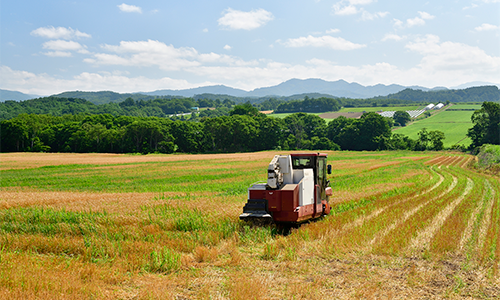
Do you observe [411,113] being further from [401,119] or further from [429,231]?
[429,231]

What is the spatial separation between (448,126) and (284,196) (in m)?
140

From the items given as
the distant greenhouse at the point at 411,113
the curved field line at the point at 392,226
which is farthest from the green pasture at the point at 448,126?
the curved field line at the point at 392,226

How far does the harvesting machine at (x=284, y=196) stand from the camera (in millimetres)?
11594

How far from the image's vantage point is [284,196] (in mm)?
11617

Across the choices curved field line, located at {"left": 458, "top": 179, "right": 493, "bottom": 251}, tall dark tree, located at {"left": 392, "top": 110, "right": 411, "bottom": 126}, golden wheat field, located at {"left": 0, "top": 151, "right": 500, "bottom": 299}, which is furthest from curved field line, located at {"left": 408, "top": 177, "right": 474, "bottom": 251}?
tall dark tree, located at {"left": 392, "top": 110, "right": 411, "bottom": 126}

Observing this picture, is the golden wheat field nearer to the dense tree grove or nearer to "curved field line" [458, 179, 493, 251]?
"curved field line" [458, 179, 493, 251]

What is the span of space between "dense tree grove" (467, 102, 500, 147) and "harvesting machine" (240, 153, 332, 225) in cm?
9994

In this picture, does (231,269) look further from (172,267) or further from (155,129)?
(155,129)

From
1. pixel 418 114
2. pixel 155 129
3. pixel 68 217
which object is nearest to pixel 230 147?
pixel 155 129

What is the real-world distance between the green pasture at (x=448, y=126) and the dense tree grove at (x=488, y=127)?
30.7ft

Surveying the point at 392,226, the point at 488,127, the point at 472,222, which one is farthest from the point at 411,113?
the point at 392,226

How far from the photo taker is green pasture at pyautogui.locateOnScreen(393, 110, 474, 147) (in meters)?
112

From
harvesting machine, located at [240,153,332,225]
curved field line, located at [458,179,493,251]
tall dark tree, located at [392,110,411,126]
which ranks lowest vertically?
curved field line, located at [458,179,493,251]

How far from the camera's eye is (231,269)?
8.70 m
